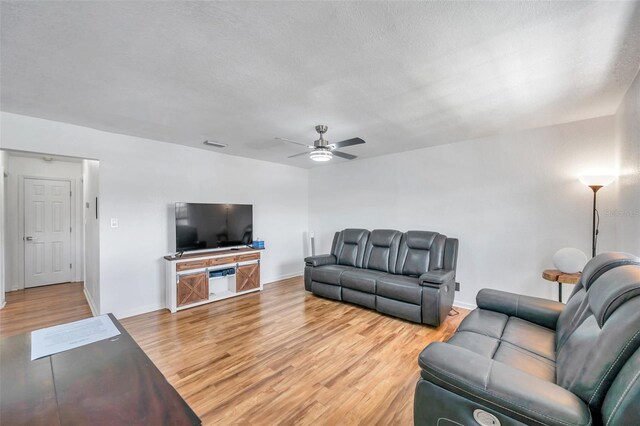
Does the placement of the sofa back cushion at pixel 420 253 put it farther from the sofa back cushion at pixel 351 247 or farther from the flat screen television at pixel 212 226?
the flat screen television at pixel 212 226

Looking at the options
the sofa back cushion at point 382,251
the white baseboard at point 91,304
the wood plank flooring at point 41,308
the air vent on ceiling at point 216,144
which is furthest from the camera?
the sofa back cushion at point 382,251

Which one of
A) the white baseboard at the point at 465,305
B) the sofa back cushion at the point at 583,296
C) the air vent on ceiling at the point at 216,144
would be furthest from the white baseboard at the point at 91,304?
the white baseboard at the point at 465,305

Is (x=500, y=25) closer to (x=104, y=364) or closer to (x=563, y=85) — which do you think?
(x=563, y=85)

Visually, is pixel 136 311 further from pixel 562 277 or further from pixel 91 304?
pixel 562 277

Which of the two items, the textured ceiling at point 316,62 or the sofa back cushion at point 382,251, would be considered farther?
the sofa back cushion at point 382,251

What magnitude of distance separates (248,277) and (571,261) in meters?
4.28

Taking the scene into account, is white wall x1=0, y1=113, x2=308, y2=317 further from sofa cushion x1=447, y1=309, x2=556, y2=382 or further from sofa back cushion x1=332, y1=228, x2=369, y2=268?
sofa cushion x1=447, y1=309, x2=556, y2=382

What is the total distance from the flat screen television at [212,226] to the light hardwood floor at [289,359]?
3.22ft

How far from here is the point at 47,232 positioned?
5.11 metres

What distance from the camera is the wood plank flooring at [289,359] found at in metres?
1.91

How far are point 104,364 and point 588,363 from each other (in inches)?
79.0

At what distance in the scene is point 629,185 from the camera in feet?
7.67

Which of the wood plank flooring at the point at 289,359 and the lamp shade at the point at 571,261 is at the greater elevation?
the lamp shade at the point at 571,261

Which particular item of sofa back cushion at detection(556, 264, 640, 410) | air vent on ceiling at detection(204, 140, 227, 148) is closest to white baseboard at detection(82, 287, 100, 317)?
air vent on ceiling at detection(204, 140, 227, 148)
